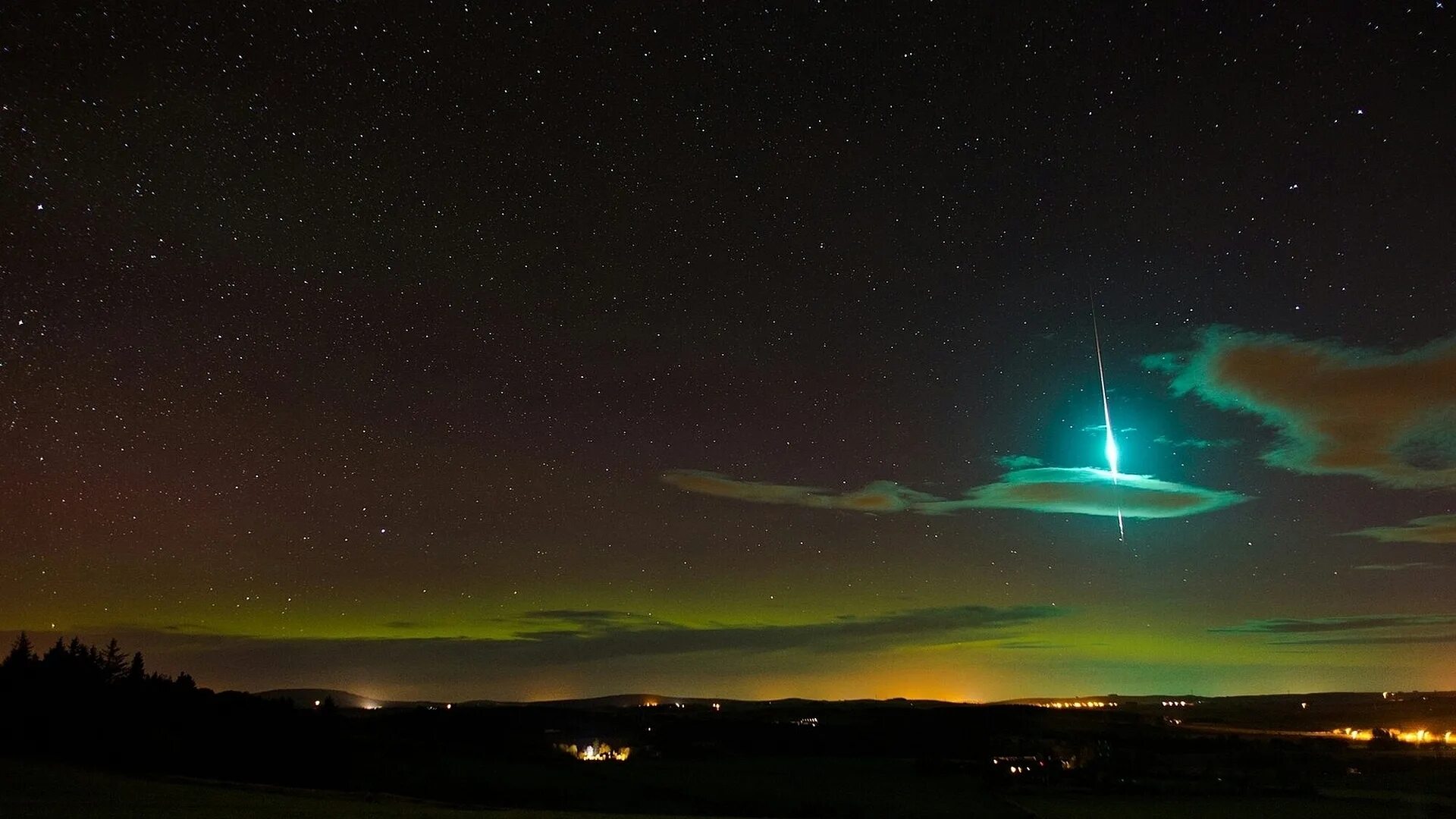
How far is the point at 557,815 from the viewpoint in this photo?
83.7 ft

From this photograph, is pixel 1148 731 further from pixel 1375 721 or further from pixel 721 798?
pixel 721 798

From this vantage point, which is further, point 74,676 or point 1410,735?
point 1410,735

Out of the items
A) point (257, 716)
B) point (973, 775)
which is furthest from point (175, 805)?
point (973, 775)

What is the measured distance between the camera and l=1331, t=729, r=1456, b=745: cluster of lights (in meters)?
95.6

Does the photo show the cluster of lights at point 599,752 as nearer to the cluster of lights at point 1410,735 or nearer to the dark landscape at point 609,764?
the dark landscape at point 609,764

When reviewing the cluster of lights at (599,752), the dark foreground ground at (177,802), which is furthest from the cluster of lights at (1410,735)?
the dark foreground ground at (177,802)

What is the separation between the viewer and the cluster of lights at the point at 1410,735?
3765 inches

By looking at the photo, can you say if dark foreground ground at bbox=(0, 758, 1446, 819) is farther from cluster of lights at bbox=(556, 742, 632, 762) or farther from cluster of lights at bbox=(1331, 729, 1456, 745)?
cluster of lights at bbox=(1331, 729, 1456, 745)

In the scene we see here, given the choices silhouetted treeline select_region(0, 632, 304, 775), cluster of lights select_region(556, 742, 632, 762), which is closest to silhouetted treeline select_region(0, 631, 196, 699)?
silhouetted treeline select_region(0, 632, 304, 775)

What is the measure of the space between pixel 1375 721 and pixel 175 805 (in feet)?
509

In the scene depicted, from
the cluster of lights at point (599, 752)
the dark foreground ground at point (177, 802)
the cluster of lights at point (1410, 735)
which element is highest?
the dark foreground ground at point (177, 802)

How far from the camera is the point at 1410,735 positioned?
104m

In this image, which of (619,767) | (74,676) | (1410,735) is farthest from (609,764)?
(1410,735)

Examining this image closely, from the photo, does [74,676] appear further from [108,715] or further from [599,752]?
[599,752]
